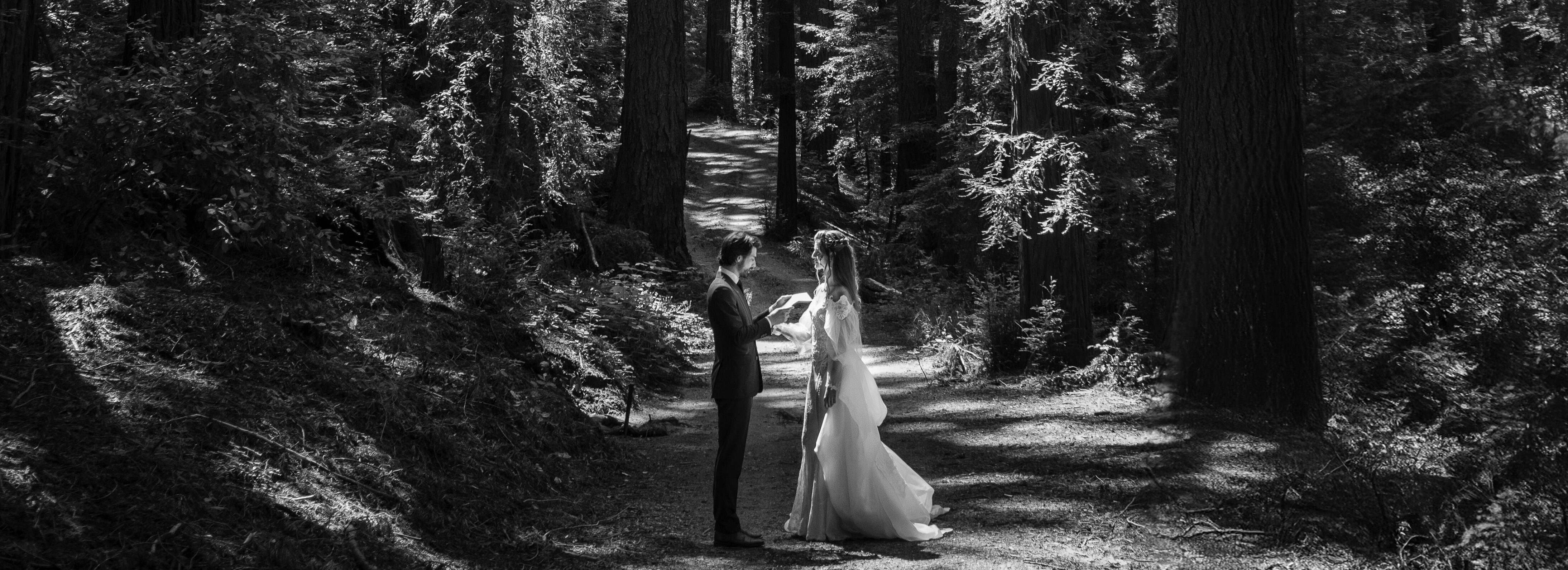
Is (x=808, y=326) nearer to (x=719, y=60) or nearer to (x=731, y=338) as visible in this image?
(x=731, y=338)

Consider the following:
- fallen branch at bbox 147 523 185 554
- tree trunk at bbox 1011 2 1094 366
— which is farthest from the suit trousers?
tree trunk at bbox 1011 2 1094 366

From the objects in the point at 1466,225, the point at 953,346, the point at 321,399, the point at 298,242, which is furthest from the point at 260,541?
the point at 1466,225

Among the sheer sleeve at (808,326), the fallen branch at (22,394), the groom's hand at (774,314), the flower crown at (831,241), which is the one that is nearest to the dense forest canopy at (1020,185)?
the fallen branch at (22,394)

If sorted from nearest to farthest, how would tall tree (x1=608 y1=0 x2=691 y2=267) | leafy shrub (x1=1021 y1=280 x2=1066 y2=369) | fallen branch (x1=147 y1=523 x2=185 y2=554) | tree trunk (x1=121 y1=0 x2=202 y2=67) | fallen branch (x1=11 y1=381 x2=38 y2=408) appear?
fallen branch (x1=147 y1=523 x2=185 y2=554)
fallen branch (x1=11 y1=381 x2=38 y2=408)
tree trunk (x1=121 y1=0 x2=202 y2=67)
leafy shrub (x1=1021 y1=280 x2=1066 y2=369)
tall tree (x1=608 y1=0 x2=691 y2=267)

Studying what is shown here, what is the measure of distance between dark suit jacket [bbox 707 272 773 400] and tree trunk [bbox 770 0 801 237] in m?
18.3

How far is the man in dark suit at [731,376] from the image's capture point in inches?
250

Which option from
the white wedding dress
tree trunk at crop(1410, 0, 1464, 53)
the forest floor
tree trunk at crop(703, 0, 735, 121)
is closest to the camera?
the forest floor

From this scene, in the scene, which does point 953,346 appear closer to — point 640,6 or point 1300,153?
point 1300,153

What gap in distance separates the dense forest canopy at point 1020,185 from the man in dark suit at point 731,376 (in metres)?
3.39

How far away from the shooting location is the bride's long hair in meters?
6.71

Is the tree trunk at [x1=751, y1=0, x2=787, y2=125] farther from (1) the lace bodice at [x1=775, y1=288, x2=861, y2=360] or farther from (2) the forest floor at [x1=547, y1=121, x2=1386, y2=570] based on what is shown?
(1) the lace bodice at [x1=775, y1=288, x2=861, y2=360]

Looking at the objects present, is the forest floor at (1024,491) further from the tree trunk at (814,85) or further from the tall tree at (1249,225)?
the tree trunk at (814,85)

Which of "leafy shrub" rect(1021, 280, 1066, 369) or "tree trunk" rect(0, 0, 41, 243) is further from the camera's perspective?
"leafy shrub" rect(1021, 280, 1066, 369)

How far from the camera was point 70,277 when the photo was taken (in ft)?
20.6
